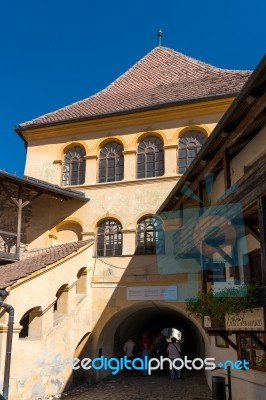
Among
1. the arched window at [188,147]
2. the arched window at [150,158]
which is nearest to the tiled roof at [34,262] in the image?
the arched window at [150,158]

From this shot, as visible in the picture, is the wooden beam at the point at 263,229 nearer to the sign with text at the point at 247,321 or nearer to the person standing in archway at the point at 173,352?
the sign with text at the point at 247,321

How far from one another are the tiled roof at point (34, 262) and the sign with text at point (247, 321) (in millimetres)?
5434

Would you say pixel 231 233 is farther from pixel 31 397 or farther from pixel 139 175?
pixel 139 175

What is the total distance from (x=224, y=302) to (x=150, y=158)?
9.30 m

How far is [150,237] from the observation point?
1475cm

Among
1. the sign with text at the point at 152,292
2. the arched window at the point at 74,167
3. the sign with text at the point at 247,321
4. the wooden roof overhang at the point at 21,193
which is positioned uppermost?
the arched window at the point at 74,167

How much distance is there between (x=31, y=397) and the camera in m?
10.7

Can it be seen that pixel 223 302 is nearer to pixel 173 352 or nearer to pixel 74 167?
pixel 173 352

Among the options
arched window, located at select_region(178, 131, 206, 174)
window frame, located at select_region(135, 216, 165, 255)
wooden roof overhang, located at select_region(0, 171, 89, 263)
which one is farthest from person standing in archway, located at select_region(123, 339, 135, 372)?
arched window, located at select_region(178, 131, 206, 174)

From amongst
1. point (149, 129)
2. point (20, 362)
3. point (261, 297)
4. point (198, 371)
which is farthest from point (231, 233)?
point (198, 371)

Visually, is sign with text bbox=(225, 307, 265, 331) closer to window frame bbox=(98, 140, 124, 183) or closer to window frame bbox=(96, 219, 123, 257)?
window frame bbox=(96, 219, 123, 257)

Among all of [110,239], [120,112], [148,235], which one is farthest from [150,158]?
[110,239]

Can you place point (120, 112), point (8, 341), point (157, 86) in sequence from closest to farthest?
point (8, 341) → point (120, 112) → point (157, 86)

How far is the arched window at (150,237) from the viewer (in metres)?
14.6
